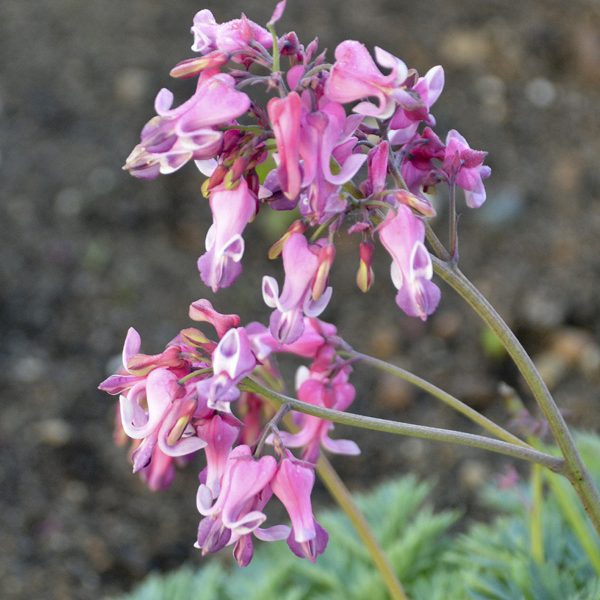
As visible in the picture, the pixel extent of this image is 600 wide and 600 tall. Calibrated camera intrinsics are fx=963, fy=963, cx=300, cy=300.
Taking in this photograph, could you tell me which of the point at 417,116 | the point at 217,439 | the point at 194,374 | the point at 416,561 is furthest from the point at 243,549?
the point at 416,561

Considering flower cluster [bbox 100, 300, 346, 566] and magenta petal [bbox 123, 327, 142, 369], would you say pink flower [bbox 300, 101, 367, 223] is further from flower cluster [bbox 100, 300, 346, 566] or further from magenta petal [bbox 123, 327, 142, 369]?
magenta petal [bbox 123, 327, 142, 369]

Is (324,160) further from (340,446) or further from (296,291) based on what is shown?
(340,446)

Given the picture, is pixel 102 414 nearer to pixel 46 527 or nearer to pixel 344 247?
pixel 46 527

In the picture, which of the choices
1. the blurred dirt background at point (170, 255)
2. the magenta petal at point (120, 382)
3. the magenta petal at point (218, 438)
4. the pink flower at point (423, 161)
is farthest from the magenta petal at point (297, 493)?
the blurred dirt background at point (170, 255)

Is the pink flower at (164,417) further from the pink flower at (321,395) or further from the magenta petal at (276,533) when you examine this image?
the pink flower at (321,395)

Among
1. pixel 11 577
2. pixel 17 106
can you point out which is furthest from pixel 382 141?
pixel 17 106

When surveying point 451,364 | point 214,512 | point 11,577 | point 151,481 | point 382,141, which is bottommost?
point 11,577
